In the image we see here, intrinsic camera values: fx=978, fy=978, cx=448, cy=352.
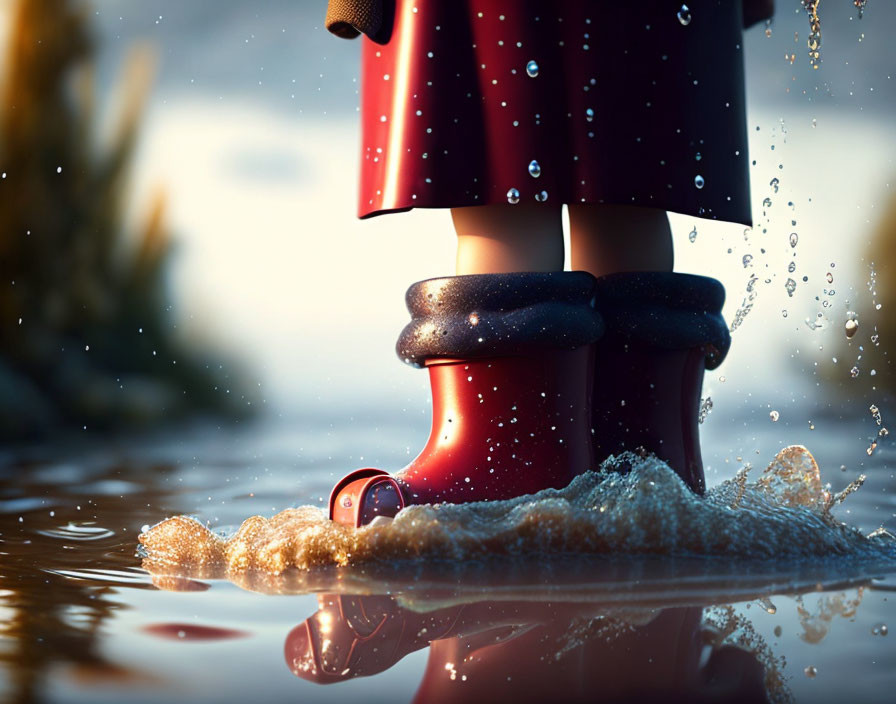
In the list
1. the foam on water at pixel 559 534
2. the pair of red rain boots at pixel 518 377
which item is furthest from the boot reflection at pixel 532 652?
the pair of red rain boots at pixel 518 377

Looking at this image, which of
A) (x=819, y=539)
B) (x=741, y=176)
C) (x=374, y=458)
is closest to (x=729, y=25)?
(x=741, y=176)

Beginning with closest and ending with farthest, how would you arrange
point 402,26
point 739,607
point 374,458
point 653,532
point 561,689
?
point 561,689 → point 739,607 → point 653,532 → point 402,26 → point 374,458

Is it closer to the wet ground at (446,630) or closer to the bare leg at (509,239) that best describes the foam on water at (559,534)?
the wet ground at (446,630)

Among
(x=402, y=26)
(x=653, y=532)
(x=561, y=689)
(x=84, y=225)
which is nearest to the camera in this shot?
(x=561, y=689)

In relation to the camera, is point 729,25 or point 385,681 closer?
point 385,681

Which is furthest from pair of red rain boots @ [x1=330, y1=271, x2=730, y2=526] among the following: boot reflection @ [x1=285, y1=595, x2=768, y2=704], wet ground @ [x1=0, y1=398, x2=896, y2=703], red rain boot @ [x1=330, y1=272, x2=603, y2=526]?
boot reflection @ [x1=285, y1=595, x2=768, y2=704]

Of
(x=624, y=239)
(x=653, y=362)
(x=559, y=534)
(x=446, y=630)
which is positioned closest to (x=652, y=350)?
(x=653, y=362)

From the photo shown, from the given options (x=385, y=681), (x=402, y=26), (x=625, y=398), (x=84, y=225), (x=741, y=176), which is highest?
(x=84, y=225)

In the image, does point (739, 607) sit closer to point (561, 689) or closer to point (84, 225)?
point (561, 689)
